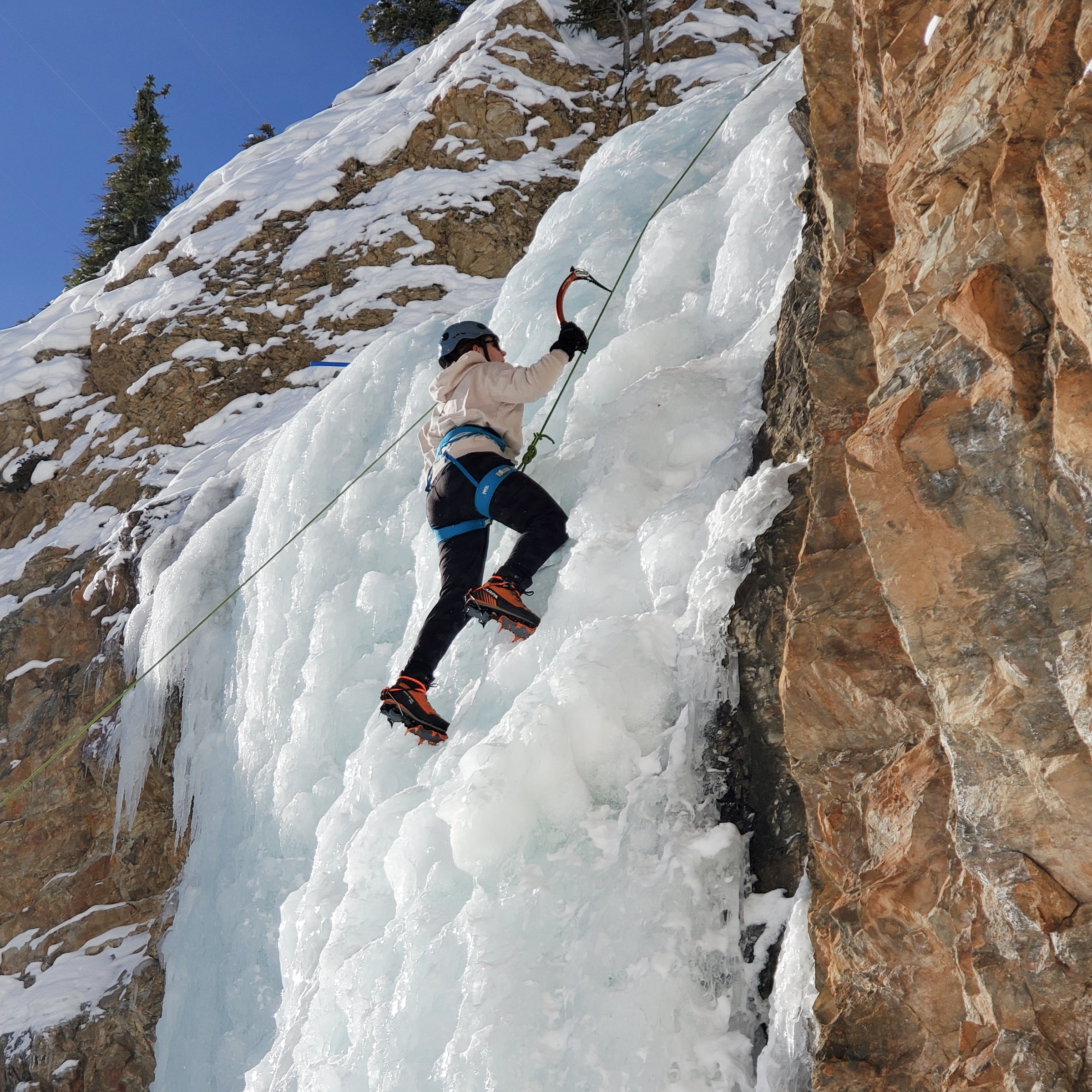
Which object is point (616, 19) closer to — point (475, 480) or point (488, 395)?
point (488, 395)

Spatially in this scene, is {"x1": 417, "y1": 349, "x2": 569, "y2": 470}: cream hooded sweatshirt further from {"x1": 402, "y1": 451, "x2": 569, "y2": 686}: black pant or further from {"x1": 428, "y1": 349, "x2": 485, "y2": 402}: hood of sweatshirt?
{"x1": 402, "y1": 451, "x2": 569, "y2": 686}: black pant

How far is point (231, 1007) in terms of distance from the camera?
16.2 feet

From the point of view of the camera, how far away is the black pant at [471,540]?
338cm

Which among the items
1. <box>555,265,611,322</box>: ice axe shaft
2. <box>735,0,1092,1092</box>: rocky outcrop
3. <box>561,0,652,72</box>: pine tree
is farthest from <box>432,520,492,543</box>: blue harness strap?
<box>561,0,652,72</box>: pine tree

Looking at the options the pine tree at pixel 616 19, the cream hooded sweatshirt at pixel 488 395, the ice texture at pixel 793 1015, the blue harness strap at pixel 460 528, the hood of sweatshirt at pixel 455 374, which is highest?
the pine tree at pixel 616 19

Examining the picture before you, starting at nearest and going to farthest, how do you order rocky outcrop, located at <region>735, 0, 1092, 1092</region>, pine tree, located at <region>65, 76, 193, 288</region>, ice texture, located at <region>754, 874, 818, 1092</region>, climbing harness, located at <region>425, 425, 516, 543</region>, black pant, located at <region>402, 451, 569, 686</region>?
rocky outcrop, located at <region>735, 0, 1092, 1092</region> < ice texture, located at <region>754, 874, 818, 1092</region> < black pant, located at <region>402, 451, 569, 686</region> < climbing harness, located at <region>425, 425, 516, 543</region> < pine tree, located at <region>65, 76, 193, 288</region>

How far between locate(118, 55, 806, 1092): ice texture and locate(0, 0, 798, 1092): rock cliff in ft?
3.61

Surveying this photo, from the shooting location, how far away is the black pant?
338 centimetres

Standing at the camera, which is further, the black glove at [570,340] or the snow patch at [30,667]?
the snow patch at [30,667]

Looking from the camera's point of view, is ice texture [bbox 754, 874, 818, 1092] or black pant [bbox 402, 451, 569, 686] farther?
black pant [bbox 402, 451, 569, 686]

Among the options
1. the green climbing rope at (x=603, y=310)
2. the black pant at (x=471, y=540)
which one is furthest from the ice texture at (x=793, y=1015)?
the green climbing rope at (x=603, y=310)

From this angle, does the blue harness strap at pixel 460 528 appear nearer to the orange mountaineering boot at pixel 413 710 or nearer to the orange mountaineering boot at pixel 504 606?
the orange mountaineering boot at pixel 504 606

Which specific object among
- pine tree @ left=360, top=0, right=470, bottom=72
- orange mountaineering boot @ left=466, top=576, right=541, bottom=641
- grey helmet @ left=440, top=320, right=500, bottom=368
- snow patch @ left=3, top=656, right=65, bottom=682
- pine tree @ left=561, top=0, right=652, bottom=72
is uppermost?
pine tree @ left=360, top=0, right=470, bottom=72

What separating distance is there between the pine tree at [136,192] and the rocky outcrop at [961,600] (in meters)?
16.5
